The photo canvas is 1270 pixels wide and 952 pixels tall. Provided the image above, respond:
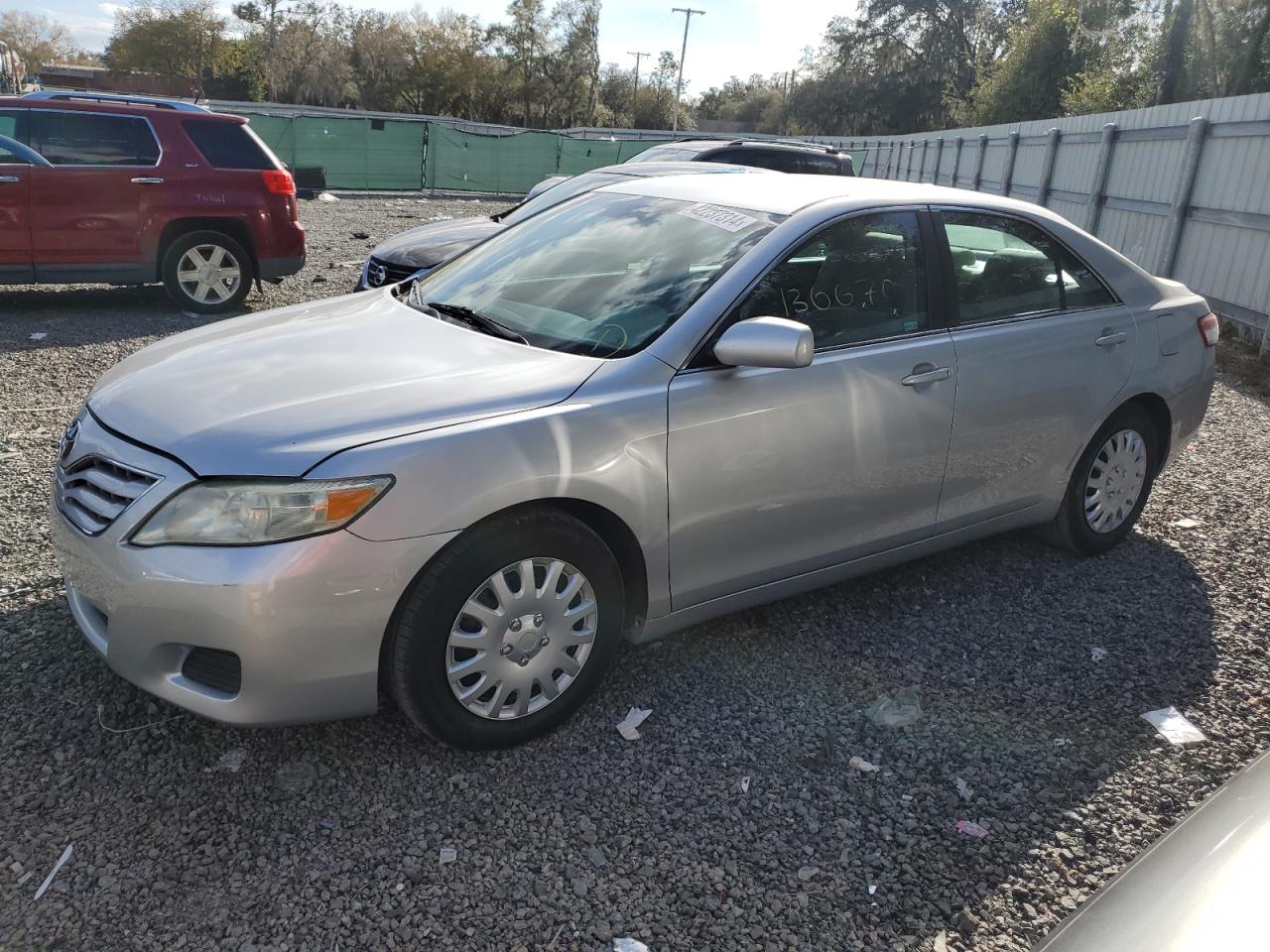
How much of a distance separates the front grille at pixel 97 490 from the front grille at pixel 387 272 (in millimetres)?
4791

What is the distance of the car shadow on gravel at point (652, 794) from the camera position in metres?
2.54

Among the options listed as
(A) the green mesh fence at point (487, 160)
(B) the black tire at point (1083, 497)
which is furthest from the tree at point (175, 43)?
(B) the black tire at point (1083, 497)

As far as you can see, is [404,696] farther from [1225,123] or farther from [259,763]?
[1225,123]

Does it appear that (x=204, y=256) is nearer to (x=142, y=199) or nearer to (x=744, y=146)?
(x=142, y=199)

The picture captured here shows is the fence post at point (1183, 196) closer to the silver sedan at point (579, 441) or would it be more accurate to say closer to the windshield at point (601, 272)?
the silver sedan at point (579, 441)

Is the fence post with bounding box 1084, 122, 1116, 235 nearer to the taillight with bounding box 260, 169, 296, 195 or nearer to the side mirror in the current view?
the taillight with bounding box 260, 169, 296, 195

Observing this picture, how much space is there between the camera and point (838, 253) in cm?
363

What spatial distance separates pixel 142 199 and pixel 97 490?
7112 millimetres

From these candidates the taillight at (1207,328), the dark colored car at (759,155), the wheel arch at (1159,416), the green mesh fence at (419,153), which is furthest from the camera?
the green mesh fence at (419,153)

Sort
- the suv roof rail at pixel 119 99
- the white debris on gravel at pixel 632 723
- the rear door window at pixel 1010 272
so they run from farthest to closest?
the suv roof rail at pixel 119 99 → the rear door window at pixel 1010 272 → the white debris on gravel at pixel 632 723

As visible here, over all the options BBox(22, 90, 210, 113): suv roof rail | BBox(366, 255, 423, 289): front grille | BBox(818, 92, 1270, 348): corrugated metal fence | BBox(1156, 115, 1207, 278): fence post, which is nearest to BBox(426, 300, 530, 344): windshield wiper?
BBox(366, 255, 423, 289): front grille

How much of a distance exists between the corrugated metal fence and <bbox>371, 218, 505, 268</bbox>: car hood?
7.36m

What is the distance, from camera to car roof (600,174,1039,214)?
147 inches

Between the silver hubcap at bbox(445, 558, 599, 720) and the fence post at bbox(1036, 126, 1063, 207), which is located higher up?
the fence post at bbox(1036, 126, 1063, 207)
